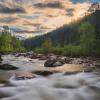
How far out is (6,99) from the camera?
53.6 feet


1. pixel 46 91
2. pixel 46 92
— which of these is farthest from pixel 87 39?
pixel 46 92

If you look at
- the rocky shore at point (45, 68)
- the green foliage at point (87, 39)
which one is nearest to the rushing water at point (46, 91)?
the rocky shore at point (45, 68)

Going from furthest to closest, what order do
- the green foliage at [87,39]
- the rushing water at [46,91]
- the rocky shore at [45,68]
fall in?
the green foliage at [87,39] → the rocky shore at [45,68] → the rushing water at [46,91]

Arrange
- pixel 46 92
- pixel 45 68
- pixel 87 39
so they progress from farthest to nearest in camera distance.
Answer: pixel 87 39
pixel 45 68
pixel 46 92

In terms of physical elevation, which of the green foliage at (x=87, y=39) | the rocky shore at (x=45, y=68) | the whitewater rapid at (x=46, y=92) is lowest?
the whitewater rapid at (x=46, y=92)

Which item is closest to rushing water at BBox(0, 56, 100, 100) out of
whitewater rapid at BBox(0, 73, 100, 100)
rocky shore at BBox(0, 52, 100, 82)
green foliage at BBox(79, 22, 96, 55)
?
whitewater rapid at BBox(0, 73, 100, 100)

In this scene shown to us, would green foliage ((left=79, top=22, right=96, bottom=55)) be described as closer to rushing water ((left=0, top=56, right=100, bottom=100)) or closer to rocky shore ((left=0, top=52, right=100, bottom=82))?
rocky shore ((left=0, top=52, right=100, bottom=82))

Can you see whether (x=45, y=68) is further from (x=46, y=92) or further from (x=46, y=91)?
(x=46, y=92)

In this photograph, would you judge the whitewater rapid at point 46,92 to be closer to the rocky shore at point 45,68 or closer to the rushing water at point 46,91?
the rushing water at point 46,91

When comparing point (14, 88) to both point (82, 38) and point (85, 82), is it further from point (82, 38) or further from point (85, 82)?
point (82, 38)

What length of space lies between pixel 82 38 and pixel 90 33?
2599 millimetres

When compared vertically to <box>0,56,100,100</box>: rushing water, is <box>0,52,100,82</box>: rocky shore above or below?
above

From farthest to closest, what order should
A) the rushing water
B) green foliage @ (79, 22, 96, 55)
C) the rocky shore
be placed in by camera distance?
1. green foliage @ (79, 22, 96, 55)
2. the rocky shore
3. the rushing water

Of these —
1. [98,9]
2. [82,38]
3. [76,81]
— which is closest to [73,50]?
[82,38]
